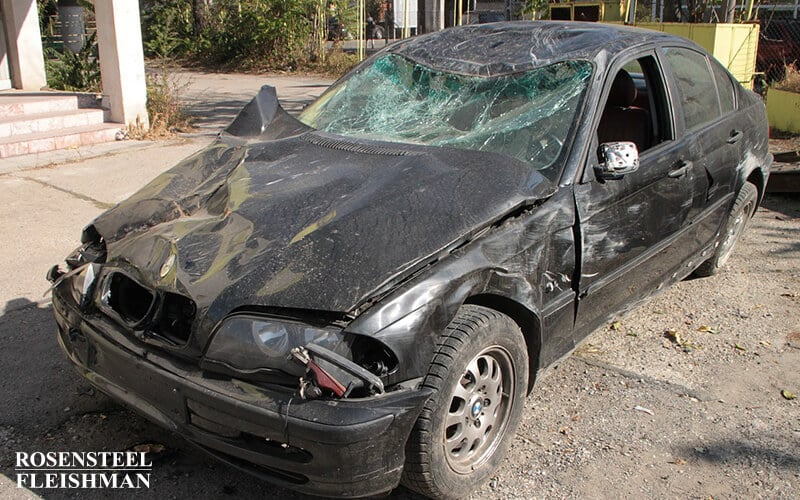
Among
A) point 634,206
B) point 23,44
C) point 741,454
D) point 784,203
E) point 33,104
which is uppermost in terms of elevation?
point 23,44

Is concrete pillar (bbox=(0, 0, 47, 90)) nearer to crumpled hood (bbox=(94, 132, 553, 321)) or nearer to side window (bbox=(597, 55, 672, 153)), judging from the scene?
crumpled hood (bbox=(94, 132, 553, 321))

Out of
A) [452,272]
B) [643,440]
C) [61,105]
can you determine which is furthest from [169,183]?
[61,105]

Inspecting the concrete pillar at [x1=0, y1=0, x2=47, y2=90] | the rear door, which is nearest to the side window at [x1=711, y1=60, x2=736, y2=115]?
the rear door

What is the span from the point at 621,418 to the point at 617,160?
4.10ft

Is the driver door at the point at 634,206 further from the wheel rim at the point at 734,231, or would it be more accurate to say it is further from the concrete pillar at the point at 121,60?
the concrete pillar at the point at 121,60

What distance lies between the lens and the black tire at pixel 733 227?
16.8 ft

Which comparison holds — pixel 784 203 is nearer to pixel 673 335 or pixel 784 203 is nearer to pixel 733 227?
pixel 733 227

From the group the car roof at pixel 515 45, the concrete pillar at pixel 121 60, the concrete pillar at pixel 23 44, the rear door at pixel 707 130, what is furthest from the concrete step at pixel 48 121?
the rear door at pixel 707 130

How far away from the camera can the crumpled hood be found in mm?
2744

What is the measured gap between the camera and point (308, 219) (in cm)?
306

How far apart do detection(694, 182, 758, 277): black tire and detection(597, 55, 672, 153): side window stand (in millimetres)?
1073

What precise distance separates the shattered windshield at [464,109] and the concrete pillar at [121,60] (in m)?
6.25

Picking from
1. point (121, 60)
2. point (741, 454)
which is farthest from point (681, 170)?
point (121, 60)

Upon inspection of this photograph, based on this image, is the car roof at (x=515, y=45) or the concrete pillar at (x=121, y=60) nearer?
the car roof at (x=515, y=45)
